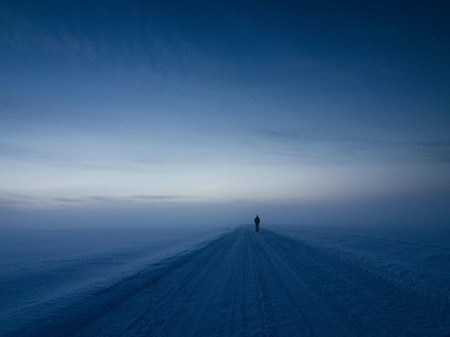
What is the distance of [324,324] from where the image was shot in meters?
4.58

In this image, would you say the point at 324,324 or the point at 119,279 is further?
the point at 119,279

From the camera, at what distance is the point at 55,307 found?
6.50 meters

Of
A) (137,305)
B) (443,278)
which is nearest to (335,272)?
(443,278)

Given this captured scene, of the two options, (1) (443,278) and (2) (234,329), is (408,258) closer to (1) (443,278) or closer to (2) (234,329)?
(1) (443,278)

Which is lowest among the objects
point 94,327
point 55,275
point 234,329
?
point 55,275

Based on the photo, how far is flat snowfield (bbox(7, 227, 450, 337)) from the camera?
449cm

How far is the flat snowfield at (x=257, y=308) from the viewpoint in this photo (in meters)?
4.49

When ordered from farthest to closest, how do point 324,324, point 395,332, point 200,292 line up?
point 200,292
point 324,324
point 395,332

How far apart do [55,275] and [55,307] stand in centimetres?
607

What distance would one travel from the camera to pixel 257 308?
5.45 meters

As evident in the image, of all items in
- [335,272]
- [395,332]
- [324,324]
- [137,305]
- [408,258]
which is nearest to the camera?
[395,332]

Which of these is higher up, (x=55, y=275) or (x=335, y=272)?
(x=335, y=272)

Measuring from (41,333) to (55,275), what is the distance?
24.9 feet

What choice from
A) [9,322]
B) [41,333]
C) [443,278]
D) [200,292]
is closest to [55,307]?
[9,322]
